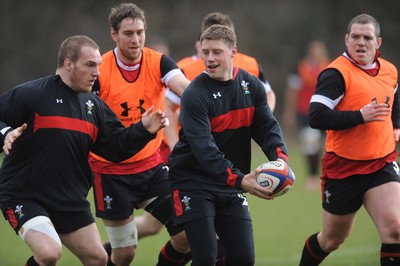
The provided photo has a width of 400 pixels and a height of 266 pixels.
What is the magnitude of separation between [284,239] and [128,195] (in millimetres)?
3532

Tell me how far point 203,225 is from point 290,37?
1967cm

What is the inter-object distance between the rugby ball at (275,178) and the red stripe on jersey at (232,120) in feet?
1.80

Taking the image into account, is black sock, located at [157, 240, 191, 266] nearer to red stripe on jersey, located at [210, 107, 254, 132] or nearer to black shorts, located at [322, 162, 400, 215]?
black shorts, located at [322, 162, 400, 215]

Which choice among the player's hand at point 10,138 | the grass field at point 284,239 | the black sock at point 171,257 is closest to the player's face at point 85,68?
the player's hand at point 10,138

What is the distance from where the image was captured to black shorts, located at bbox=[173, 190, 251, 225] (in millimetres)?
6375

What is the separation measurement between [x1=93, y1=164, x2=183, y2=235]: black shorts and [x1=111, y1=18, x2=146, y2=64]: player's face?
3.54 feet

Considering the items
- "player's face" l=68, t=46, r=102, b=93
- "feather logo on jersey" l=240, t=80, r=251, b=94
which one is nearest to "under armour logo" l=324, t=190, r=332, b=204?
"feather logo on jersey" l=240, t=80, r=251, b=94

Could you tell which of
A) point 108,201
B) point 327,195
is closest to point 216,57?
point 327,195

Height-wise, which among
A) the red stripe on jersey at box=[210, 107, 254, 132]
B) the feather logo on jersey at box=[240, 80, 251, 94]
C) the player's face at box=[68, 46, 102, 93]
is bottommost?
the red stripe on jersey at box=[210, 107, 254, 132]

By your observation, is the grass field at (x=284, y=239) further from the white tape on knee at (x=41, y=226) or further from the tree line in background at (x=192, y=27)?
the tree line in background at (x=192, y=27)

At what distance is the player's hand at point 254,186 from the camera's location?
6035 millimetres

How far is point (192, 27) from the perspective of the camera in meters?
24.8

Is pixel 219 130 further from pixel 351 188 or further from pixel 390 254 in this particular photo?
pixel 390 254

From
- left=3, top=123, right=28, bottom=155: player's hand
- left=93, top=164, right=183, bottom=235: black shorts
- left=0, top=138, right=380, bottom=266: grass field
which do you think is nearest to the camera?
left=3, top=123, right=28, bottom=155: player's hand
